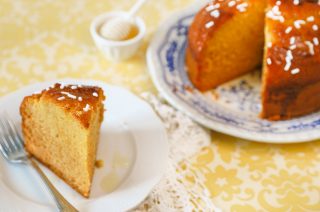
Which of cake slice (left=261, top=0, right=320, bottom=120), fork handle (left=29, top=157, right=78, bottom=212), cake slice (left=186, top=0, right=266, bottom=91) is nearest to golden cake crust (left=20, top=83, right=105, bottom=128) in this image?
fork handle (left=29, top=157, right=78, bottom=212)

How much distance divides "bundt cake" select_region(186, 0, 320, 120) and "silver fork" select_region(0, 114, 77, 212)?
826 mm

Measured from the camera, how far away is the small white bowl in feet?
7.54

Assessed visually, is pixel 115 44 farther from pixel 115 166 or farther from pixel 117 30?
pixel 115 166

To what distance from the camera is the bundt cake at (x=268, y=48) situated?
6.60ft

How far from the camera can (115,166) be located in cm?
177

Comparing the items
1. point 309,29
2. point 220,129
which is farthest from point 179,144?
point 309,29

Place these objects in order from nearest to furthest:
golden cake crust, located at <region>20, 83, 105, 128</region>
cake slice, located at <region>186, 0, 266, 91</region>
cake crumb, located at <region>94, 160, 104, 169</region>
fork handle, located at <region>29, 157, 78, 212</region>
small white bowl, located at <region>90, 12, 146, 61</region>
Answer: fork handle, located at <region>29, 157, 78, 212</region>
golden cake crust, located at <region>20, 83, 105, 128</region>
cake crumb, located at <region>94, 160, 104, 169</region>
cake slice, located at <region>186, 0, 266, 91</region>
small white bowl, located at <region>90, 12, 146, 61</region>

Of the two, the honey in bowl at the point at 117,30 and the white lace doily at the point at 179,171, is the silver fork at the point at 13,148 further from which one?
the honey in bowl at the point at 117,30

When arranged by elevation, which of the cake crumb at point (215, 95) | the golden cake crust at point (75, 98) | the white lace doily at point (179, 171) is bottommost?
the white lace doily at point (179, 171)

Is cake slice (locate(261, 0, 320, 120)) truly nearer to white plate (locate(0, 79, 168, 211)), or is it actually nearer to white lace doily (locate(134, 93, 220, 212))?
white lace doily (locate(134, 93, 220, 212))

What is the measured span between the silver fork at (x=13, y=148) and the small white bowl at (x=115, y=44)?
2.10 feet

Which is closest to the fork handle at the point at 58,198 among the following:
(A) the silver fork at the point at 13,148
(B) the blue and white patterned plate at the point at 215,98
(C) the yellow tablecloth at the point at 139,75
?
(A) the silver fork at the point at 13,148

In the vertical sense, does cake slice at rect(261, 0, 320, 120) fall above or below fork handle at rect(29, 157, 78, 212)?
above

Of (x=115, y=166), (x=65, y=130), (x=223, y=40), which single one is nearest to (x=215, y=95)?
(x=223, y=40)
